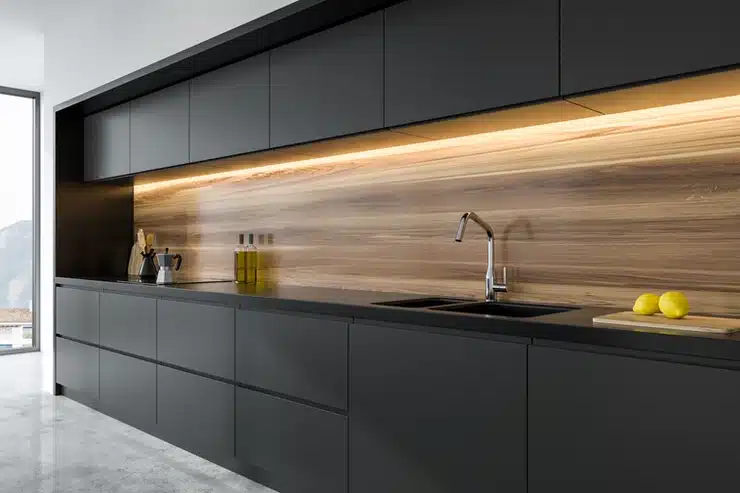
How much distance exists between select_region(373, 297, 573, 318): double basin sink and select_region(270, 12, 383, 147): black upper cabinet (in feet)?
2.37

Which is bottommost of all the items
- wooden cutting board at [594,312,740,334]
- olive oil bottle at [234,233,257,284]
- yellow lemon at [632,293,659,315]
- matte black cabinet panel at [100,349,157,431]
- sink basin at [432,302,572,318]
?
matte black cabinet panel at [100,349,157,431]

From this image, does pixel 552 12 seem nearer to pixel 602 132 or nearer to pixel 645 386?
pixel 602 132

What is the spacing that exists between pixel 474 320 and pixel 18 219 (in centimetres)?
600

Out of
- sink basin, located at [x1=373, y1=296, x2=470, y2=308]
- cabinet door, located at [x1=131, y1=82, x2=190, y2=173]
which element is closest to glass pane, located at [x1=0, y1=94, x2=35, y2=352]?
cabinet door, located at [x1=131, y1=82, x2=190, y2=173]

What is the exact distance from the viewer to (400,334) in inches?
92.0

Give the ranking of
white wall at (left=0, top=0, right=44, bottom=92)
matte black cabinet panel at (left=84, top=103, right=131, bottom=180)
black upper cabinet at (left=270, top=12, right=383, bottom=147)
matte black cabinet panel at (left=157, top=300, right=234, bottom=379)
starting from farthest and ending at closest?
white wall at (left=0, top=0, right=44, bottom=92) < matte black cabinet panel at (left=84, top=103, right=131, bottom=180) < matte black cabinet panel at (left=157, top=300, right=234, bottom=379) < black upper cabinet at (left=270, top=12, right=383, bottom=147)

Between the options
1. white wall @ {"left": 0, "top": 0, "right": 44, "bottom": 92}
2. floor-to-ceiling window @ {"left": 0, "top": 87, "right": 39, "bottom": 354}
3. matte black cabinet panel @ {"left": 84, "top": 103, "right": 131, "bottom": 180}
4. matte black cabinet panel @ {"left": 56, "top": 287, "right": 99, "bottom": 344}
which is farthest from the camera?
floor-to-ceiling window @ {"left": 0, "top": 87, "right": 39, "bottom": 354}

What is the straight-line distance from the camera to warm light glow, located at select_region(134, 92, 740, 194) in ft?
7.30

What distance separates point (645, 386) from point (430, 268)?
1.44 meters

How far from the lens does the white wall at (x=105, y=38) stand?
3422 mm

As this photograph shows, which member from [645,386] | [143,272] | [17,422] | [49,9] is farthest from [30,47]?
[645,386]

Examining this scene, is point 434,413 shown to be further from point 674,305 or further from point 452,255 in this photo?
point 452,255

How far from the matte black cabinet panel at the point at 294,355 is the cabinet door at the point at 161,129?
1314 mm

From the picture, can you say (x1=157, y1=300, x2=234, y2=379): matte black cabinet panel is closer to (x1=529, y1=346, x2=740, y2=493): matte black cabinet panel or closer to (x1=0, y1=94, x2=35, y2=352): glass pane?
(x1=529, y1=346, x2=740, y2=493): matte black cabinet panel
